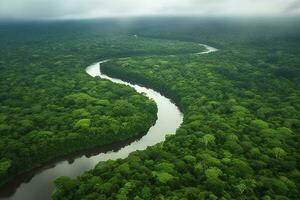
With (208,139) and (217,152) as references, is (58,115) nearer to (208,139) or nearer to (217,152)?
(208,139)

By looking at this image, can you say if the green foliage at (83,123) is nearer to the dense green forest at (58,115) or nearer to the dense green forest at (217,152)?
the dense green forest at (58,115)

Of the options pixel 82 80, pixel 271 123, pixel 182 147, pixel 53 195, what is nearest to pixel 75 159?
pixel 53 195

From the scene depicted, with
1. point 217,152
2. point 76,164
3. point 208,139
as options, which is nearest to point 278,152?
point 217,152

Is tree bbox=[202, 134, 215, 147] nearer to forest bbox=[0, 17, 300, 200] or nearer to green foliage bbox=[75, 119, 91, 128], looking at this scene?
forest bbox=[0, 17, 300, 200]

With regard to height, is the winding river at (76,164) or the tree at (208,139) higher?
the tree at (208,139)

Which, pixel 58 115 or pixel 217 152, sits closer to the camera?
pixel 217 152

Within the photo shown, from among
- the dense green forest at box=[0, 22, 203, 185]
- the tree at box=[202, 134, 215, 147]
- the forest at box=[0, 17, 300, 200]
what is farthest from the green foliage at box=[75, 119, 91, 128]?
the tree at box=[202, 134, 215, 147]

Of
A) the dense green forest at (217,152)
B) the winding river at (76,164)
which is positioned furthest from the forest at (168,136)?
the winding river at (76,164)

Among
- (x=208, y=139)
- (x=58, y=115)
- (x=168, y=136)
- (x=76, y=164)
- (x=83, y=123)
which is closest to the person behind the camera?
(x=76, y=164)

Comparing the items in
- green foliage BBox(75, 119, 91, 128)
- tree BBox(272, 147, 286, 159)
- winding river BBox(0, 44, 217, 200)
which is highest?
tree BBox(272, 147, 286, 159)

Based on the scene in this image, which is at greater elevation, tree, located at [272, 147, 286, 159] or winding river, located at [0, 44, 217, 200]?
tree, located at [272, 147, 286, 159]

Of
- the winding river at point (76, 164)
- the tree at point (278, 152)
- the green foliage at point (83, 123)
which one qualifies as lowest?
the winding river at point (76, 164)

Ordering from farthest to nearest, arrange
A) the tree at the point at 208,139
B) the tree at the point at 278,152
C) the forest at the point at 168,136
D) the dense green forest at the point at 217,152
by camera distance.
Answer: the tree at the point at 208,139, the tree at the point at 278,152, the forest at the point at 168,136, the dense green forest at the point at 217,152
